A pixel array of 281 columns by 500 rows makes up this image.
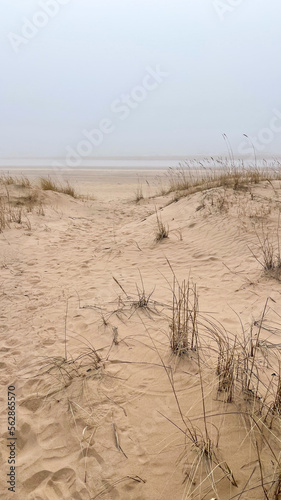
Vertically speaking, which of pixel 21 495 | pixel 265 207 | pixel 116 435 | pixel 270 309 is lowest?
pixel 21 495

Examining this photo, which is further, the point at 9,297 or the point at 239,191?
the point at 239,191

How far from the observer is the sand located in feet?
6.12

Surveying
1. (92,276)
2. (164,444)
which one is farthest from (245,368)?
(92,276)

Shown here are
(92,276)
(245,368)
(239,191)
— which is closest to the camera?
(245,368)

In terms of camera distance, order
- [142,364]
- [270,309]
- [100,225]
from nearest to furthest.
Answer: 1. [142,364]
2. [270,309]
3. [100,225]

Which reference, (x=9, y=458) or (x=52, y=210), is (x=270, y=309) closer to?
(x=9, y=458)

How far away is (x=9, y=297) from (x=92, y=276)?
119 cm

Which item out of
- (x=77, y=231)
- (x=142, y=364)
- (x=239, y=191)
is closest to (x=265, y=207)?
(x=239, y=191)

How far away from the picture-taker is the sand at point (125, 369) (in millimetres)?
1865

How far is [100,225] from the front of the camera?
27.3 feet

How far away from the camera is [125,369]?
8.75 feet

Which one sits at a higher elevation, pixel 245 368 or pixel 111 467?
pixel 245 368

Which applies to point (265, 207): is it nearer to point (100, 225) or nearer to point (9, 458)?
point (100, 225)

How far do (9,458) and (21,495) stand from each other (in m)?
0.26
